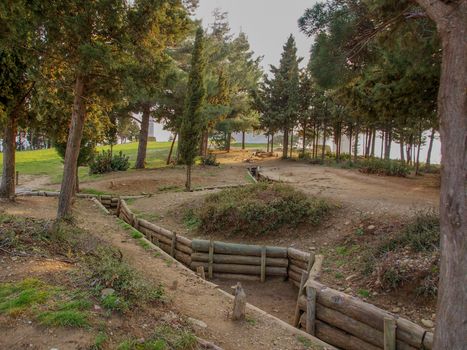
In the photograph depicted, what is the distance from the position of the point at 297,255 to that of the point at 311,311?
256 cm

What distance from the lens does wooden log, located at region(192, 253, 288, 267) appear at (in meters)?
9.18

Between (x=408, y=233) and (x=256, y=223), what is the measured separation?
14.3 feet

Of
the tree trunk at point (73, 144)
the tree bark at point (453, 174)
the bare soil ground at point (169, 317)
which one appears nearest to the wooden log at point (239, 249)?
the bare soil ground at point (169, 317)

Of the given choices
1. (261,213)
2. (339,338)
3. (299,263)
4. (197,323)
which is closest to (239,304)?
(197,323)

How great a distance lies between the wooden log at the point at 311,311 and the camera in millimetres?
6293

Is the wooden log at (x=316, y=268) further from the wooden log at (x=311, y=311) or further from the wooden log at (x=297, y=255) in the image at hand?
the wooden log at (x=311, y=311)

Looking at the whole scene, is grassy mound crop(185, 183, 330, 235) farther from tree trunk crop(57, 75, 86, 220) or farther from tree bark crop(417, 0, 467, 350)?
tree bark crop(417, 0, 467, 350)

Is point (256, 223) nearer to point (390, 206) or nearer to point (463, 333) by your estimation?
point (390, 206)

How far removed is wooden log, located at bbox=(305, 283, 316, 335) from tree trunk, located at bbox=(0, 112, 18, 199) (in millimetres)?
12093

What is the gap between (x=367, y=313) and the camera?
560cm

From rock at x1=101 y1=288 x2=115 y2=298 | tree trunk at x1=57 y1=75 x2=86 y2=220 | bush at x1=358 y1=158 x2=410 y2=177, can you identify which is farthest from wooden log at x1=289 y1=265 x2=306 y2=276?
bush at x1=358 y1=158 x2=410 y2=177

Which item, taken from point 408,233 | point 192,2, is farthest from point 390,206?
point 192,2

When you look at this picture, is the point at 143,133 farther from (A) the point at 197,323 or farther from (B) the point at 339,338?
(B) the point at 339,338

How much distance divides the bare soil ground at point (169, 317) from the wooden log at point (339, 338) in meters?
0.68
